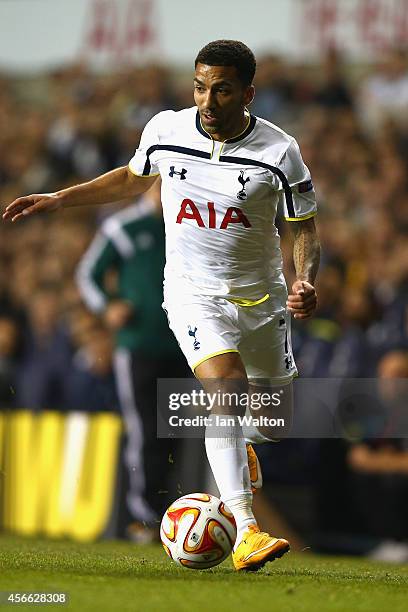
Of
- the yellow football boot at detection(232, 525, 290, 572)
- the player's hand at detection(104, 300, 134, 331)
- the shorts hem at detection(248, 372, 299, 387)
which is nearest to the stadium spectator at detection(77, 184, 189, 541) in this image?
the player's hand at detection(104, 300, 134, 331)

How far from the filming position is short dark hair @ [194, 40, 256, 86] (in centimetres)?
604

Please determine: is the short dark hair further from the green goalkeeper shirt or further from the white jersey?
the green goalkeeper shirt

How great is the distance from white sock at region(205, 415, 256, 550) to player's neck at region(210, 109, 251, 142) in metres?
1.40

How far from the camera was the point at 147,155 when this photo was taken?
21.3 ft

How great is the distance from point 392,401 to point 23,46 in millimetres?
8799

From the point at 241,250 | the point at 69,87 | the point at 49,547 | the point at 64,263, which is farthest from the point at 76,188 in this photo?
the point at 69,87

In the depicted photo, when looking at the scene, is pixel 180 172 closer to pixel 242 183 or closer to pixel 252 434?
pixel 242 183

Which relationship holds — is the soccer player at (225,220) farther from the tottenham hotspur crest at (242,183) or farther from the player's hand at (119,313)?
the player's hand at (119,313)

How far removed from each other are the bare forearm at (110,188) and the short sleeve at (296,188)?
811 mm

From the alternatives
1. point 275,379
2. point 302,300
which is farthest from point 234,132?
point 275,379

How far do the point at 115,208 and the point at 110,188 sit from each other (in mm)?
7018

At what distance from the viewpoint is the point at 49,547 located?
7660mm

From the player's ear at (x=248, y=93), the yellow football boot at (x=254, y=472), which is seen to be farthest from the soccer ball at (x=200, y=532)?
the player's ear at (x=248, y=93)

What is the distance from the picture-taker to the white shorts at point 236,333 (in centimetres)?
611
